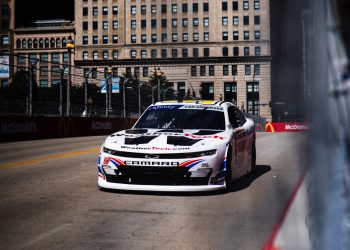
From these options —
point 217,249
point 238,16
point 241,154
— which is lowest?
point 217,249

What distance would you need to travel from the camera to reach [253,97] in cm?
166

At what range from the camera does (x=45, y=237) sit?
13.6 ft

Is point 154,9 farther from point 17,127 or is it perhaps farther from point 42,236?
point 17,127

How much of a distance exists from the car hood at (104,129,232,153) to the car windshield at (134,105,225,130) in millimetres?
200

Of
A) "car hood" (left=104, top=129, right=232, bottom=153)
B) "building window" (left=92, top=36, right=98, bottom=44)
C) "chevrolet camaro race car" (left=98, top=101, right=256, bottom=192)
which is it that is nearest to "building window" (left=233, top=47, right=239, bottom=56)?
"building window" (left=92, top=36, right=98, bottom=44)

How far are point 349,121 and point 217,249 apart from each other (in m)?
3.04

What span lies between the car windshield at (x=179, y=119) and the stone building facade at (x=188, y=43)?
5019 millimetres

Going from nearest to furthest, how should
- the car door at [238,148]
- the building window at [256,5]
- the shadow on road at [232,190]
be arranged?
the building window at [256,5] → the shadow on road at [232,190] → the car door at [238,148]

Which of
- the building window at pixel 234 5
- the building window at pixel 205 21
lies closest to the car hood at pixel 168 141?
the building window at pixel 205 21

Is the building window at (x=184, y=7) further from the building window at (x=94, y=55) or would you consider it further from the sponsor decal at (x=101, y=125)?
the sponsor decal at (x=101, y=125)

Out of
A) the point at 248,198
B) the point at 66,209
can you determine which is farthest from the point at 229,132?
the point at 66,209

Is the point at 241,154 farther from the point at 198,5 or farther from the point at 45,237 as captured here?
the point at 198,5

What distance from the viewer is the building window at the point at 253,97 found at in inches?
63.3

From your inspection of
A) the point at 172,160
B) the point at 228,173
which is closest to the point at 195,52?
the point at 172,160
